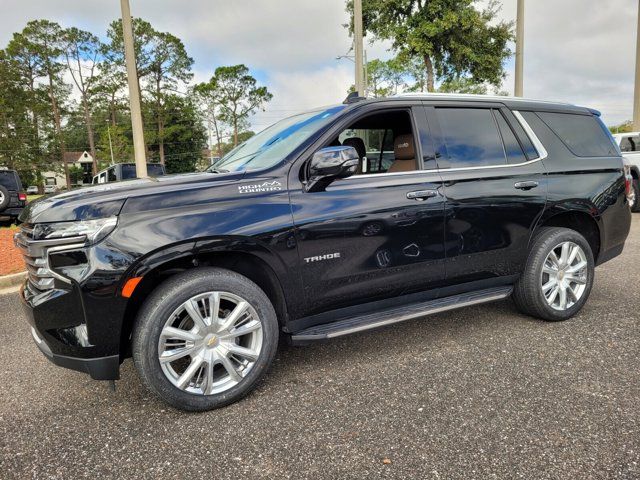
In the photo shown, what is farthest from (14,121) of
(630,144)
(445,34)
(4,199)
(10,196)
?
(630,144)

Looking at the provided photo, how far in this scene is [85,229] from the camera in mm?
2293

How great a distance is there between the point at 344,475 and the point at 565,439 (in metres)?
1.10

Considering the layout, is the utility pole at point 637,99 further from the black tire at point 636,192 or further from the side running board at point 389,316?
the side running board at point 389,316

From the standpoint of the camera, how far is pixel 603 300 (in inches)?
167

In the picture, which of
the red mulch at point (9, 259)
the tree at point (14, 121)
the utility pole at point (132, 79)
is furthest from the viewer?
the tree at point (14, 121)

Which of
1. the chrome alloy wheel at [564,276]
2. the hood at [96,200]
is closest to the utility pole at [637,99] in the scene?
the chrome alloy wheel at [564,276]

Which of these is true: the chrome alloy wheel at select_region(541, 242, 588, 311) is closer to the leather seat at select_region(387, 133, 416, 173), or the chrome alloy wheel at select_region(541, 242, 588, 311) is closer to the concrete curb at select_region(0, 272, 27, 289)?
the leather seat at select_region(387, 133, 416, 173)

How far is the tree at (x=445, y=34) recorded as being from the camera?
57.3 feet

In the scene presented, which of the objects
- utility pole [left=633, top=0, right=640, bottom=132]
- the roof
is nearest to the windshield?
the roof

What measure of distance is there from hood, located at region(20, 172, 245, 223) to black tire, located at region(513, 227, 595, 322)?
8.07 feet

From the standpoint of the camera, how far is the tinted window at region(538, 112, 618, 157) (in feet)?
12.4

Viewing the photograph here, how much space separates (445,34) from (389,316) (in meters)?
18.0

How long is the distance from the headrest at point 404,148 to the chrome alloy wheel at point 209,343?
171cm

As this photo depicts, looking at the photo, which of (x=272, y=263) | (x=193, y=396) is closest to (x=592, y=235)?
(x=272, y=263)
